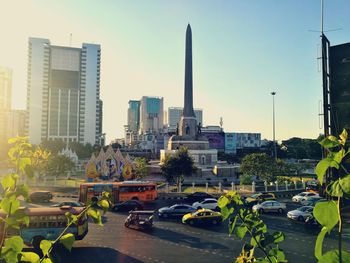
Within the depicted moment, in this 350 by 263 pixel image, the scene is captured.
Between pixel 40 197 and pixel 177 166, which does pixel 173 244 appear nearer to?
pixel 40 197

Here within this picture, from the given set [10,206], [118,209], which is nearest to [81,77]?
[118,209]

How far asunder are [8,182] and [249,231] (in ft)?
7.67

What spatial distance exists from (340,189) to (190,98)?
53.8 metres

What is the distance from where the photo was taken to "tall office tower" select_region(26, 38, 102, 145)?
11200 centimetres

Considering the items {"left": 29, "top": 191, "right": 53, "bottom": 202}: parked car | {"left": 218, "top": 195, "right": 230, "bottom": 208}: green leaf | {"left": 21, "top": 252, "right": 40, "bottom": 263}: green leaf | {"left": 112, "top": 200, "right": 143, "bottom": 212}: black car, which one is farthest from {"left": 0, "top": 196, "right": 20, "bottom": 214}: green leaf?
{"left": 29, "top": 191, "right": 53, "bottom": 202}: parked car

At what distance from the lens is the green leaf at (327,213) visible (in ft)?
6.02

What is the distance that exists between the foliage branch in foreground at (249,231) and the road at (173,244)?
10915mm

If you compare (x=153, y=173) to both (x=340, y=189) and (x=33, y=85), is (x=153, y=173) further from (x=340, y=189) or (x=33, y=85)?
(x=33, y=85)

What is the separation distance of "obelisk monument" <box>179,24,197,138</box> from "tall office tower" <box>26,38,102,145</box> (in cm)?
7128

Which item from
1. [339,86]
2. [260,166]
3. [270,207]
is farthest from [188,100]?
[270,207]

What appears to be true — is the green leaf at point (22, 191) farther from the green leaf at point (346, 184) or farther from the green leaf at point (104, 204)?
the green leaf at point (346, 184)

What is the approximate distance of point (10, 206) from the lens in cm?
239

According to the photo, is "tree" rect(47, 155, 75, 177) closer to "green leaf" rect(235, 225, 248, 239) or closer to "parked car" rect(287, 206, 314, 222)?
"parked car" rect(287, 206, 314, 222)

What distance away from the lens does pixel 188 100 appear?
5519 cm
